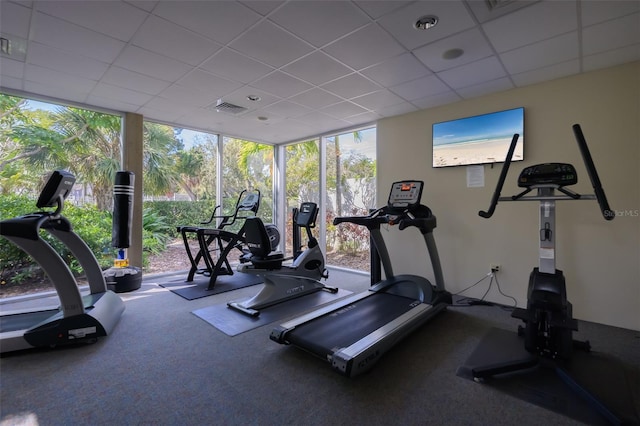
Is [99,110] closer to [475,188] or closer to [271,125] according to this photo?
[271,125]

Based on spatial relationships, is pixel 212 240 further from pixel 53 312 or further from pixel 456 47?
pixel 456 47

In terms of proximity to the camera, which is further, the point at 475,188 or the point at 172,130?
the point at 172,130

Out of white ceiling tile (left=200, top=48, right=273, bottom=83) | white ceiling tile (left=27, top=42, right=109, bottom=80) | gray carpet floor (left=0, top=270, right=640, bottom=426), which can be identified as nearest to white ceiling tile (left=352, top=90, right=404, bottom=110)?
white ceiling tile (left=200, top=48, right=273, bottom=83)

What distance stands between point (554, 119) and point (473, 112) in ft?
2.92

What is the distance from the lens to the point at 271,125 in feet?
17.5

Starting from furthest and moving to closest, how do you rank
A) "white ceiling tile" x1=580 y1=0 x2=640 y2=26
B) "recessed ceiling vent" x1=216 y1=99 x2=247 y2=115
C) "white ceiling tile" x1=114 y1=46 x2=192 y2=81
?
"recessed ceiling vent" x1=216 y1=99 x2=247 y2=115 < "white ceiling tile" x1=114 y1=46 x2=192 y2=81 < "white ceiling tile" x1=580 y1=0 x2=640 y2=26

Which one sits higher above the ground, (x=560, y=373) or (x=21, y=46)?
(x=21, y=46)

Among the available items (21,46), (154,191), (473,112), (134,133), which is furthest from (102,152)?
(473,112)

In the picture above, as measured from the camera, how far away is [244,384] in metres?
2.02

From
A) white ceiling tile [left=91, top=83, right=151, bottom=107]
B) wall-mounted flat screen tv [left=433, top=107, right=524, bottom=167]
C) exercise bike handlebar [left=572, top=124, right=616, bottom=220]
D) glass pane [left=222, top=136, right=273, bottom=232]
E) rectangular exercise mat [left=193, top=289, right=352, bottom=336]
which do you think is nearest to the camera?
exercise bike handlebar [left=572, top=124, right=616, bottom=220]

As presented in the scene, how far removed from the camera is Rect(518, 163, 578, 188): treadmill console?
221 cm

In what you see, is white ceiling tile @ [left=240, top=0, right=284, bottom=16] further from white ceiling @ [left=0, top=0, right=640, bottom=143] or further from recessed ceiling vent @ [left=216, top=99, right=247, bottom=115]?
recessed ceiling vent @ [left=216, top=99, right=247, bottom=115]

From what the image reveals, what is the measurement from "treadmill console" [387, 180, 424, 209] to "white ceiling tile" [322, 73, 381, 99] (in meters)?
1.27

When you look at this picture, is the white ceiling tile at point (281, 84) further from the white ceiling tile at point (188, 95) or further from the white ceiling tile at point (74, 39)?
the white ceiling tile at point (74, 39)
